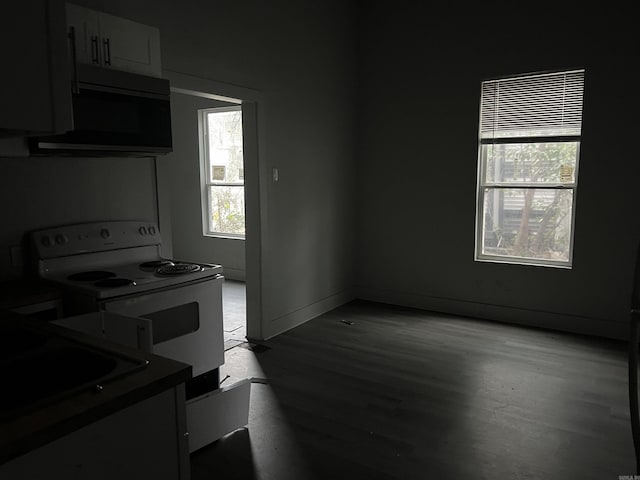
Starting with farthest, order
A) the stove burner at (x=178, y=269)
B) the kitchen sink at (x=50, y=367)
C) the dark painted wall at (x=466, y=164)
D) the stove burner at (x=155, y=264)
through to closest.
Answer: the dark painted wall at (x=466, y=164) < the stove burner at (x=155, y=264) < the stove burner at (x=178, y=269) < the kitchen sink at (x=50, y=367)

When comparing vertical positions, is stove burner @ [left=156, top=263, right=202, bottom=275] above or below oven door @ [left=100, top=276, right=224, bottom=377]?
above

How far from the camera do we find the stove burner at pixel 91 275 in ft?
7.70

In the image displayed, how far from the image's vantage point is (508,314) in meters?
4.54

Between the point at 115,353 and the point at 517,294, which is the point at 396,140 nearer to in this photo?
the point at 517,294

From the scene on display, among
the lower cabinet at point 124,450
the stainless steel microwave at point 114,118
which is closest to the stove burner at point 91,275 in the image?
the stainless steel microwave at point 114,118

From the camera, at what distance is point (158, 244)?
9.92 feet

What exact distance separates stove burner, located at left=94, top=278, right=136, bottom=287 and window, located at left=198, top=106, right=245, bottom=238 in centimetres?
393

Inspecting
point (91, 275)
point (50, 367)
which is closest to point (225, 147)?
point (91, 275)

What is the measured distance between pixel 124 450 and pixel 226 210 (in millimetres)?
5432

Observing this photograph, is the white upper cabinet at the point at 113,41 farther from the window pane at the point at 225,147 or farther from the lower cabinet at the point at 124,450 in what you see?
the window pane at the point at 225,147

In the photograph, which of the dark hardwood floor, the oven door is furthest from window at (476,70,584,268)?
the oven door

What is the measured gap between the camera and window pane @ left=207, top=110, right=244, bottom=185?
6176mm

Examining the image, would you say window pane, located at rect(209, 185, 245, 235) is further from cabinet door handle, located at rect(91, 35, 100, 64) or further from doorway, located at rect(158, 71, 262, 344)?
cabinet door handle, located at rect(91, 35, 100, 64)

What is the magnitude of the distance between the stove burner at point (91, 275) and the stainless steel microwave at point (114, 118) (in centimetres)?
60
